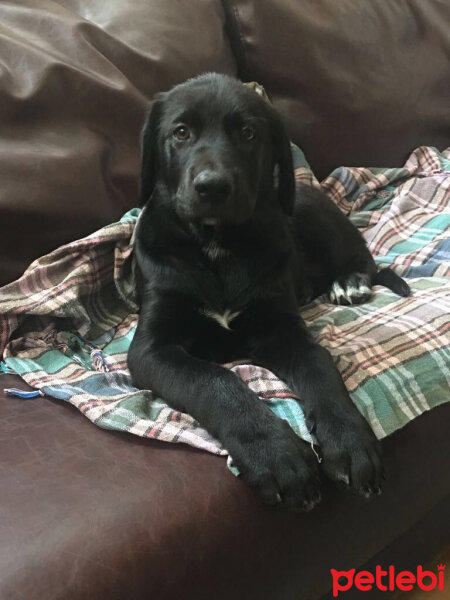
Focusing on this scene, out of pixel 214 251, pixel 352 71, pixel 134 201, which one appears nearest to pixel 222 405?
pixel 214 251

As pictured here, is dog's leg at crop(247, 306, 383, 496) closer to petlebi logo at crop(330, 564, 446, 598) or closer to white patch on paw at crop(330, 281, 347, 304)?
petlebi logo at crop(330, 564, 446, 598)

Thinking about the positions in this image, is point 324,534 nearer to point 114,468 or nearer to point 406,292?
point 114,468

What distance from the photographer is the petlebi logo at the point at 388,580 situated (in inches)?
40.1

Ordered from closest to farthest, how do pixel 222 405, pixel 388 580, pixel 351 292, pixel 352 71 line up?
1. pixel 222 405
2. pixel 388 580
3. pixel 351 292
4. pixel 352 71

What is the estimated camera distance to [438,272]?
62.2 inches

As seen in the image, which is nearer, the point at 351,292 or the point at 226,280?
the point at 226,280

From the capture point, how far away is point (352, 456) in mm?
873

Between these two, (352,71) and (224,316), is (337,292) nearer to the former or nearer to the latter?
(224,316)

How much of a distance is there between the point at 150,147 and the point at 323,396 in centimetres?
71

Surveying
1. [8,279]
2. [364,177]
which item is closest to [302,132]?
[364,177]

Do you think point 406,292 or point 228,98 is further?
point 406,292

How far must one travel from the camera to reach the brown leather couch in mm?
757

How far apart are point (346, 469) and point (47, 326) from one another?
76cm

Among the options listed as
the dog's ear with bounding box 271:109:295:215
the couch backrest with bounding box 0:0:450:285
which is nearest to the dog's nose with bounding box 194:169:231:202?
the dog's ear with bounding box 271:109:295:215
